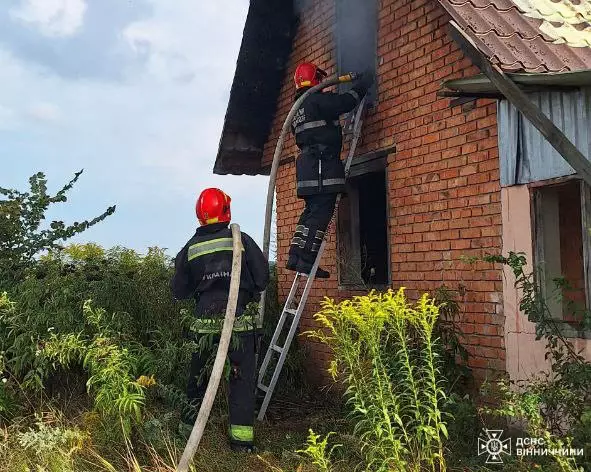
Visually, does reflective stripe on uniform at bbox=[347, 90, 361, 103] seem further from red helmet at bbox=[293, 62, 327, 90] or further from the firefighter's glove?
red helmet at bbox=[293, 62, 327, 90]

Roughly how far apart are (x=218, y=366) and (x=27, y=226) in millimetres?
5198

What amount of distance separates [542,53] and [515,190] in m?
1.02

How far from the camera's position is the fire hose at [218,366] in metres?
4.34

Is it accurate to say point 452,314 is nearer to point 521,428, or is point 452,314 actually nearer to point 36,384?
point 521,428

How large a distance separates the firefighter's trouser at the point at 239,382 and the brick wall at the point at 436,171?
5.58 feet

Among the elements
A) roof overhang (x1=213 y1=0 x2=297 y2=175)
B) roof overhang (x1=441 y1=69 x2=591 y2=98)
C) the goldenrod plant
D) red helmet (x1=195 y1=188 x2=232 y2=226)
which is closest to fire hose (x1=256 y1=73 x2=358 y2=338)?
red helmet (x1=195 y1=188 x2=232 y2=226)

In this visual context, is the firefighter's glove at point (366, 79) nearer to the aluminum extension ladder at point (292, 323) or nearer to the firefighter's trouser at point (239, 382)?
the aluminum extension ladder at point (292, 323)

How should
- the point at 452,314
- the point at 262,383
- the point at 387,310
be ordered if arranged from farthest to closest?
the point at 262,383 < the point at 452,314 < the point at 387,310

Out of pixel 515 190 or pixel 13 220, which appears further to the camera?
pixel 13 220

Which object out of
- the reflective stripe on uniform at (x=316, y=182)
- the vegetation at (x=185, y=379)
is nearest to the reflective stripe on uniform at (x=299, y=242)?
the reflective stripe on uniform at (x=316, y=182)

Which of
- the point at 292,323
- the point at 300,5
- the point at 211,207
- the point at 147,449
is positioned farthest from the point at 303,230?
the point at 300,5

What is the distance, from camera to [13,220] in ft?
27.7

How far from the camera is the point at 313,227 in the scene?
6.37 metres

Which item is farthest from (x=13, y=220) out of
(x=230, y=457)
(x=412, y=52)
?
(x=412, y=52)
